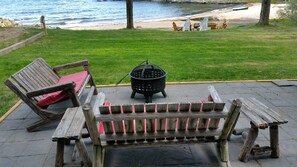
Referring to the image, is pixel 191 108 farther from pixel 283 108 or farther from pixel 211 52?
pixel 211 52

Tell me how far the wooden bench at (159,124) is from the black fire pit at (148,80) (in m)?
1.86

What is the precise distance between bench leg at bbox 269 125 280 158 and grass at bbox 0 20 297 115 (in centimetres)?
325

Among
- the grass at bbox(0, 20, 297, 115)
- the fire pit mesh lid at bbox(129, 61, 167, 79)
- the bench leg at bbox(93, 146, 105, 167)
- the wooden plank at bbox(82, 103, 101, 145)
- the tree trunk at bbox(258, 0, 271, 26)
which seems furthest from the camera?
the tree trunk at bbox(258, 0, 271, 26)

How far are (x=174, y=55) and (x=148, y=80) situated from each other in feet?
14.5

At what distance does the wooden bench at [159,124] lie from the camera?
2.65 metres

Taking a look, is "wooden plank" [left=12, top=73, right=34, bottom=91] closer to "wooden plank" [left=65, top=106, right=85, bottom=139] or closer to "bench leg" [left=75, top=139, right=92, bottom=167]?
"wooden plank" [left=65, top=106, right=85, bottom=139]

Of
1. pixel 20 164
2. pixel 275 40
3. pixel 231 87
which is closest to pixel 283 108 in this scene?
pixel 231 87

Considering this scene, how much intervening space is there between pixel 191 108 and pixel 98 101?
4.22 ft

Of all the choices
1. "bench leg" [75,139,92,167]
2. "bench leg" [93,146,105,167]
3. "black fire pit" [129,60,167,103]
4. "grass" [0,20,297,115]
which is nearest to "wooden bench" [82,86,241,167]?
"bench leg" [93,146,105,167]

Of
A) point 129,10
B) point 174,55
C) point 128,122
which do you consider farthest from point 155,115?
point 129,10

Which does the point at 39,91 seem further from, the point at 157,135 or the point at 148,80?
the point at 157,135

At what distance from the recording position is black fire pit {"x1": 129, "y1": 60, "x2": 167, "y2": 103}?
188 inches

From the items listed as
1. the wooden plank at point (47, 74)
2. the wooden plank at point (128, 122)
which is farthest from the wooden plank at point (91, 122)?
the wooden plank at point (47, 74)

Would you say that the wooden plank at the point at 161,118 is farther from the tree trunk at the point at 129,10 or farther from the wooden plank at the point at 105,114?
the tree trunk at the point at 129,10
